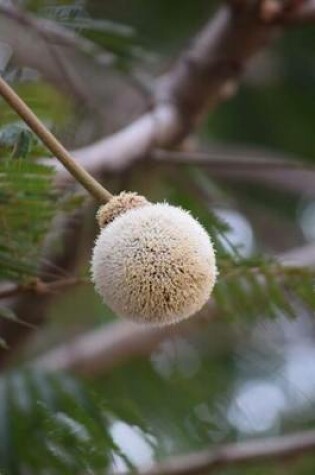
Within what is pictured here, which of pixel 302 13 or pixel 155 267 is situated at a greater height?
pixel 302 13

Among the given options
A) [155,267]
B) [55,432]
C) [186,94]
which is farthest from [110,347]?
[155,267]

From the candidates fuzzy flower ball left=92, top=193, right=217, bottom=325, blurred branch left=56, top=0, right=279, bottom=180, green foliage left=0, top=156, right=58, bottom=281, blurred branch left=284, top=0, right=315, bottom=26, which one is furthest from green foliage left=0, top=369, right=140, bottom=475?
blurred branch left=284, top=0, right=315, bottom=26

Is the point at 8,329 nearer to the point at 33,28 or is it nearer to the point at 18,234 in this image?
the point at 33,28

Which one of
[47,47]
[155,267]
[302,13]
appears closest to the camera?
[155,267]

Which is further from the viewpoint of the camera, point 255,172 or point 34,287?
point 255,172

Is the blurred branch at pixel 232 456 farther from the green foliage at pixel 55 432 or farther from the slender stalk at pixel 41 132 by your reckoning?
the slender stalk at pixel 41 132

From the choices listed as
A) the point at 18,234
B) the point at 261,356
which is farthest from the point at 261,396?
the point at 18,234

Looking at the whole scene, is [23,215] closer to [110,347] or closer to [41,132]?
[41,132]

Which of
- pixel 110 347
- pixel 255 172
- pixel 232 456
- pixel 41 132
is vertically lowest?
pixel 232 456
